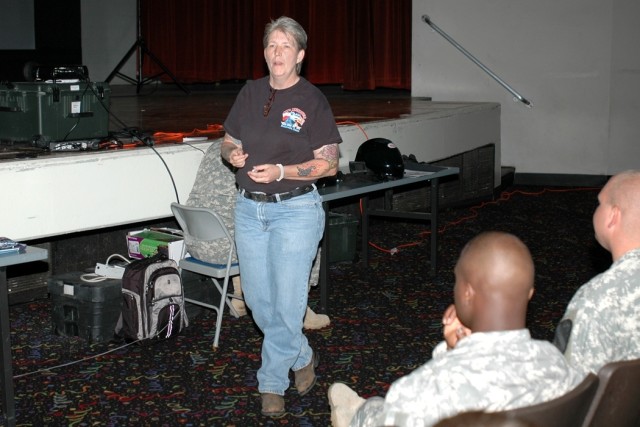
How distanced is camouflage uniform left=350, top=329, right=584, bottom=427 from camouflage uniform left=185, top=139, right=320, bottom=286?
7.99 feet

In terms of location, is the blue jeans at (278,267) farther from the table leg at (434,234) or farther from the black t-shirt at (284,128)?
the table leg at (434,234)

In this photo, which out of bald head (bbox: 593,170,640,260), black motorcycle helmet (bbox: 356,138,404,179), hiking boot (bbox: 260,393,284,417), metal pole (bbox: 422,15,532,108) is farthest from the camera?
metal pole (bbox: 422,15,532,108)

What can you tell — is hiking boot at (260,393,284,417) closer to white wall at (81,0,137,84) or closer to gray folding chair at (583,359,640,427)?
gray folding chair at (583,359,640,427)

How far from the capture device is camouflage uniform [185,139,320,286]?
4105 mm

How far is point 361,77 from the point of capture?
10.7 meters

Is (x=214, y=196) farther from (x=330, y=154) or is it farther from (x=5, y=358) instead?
(x=5, y=358)

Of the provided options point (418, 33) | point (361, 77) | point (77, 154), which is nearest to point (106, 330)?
point (77, 154)

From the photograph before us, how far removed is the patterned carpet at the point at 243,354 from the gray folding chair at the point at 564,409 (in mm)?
1581

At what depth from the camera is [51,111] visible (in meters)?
4.55

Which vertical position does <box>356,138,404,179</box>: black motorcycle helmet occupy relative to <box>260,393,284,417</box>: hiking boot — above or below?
above

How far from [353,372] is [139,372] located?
934 mm

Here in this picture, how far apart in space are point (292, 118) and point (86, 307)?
1.64 m

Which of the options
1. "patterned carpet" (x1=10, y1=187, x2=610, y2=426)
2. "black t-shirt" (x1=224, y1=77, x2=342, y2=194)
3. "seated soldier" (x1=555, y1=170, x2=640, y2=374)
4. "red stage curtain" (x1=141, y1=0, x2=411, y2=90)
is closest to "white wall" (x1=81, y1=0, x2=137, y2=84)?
"red stage curtain" (x1=141, y1=0, x2=411, y2=90)

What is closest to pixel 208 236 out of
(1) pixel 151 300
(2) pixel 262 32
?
(1) pixel 151 300
